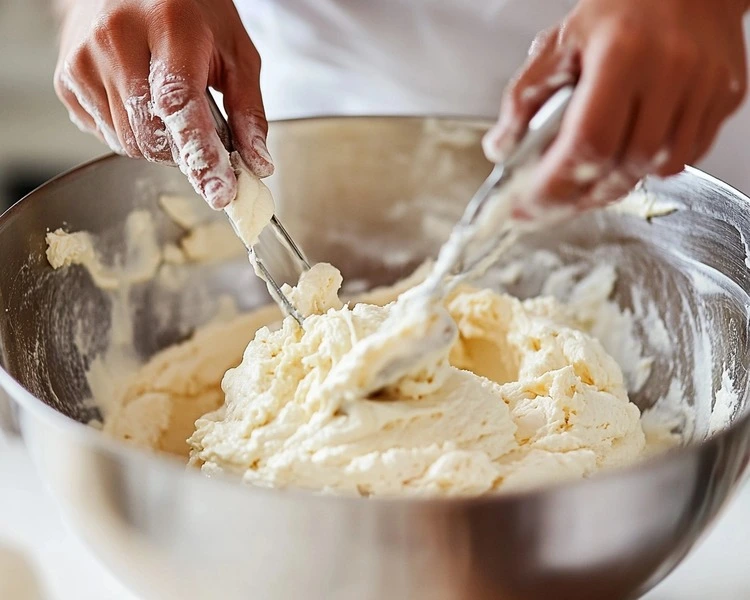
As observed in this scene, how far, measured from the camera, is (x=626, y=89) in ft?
2.01

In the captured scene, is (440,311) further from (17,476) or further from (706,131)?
(17,476)

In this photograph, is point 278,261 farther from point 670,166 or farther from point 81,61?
point 670,166

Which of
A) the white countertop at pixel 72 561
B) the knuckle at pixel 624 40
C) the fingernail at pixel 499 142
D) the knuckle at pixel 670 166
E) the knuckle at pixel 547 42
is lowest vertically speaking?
the white countertop at pixel 72 561

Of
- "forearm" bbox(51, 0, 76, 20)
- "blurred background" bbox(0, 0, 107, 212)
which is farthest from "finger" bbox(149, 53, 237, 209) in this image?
"blurred background" bbox(0, 0, 107, 212)

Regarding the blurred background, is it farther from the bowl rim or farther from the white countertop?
the bowl rim

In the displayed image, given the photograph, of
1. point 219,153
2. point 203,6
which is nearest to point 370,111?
point 203,6

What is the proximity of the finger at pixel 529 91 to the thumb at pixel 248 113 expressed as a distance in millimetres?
347

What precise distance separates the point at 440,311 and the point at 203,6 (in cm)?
50

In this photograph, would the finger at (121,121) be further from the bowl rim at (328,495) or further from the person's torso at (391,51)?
the person's torso at (391,51)

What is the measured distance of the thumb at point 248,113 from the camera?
0.93m

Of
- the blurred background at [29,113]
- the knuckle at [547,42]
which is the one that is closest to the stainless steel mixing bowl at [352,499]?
the knuckle at [547,42]

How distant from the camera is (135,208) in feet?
3.68

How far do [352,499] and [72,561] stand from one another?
52 cm

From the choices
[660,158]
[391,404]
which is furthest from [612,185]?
[391,404]
